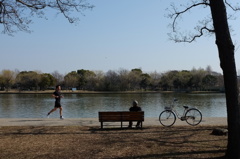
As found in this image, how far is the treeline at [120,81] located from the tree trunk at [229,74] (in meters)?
Answer: 89.4

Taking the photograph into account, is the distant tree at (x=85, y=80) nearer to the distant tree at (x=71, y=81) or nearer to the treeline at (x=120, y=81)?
the treeline at (x=120, y=81)

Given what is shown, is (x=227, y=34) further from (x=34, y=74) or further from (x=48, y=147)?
(x=34, y=74)

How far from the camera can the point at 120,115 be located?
10.1 meters

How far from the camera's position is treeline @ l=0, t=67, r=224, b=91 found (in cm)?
9619

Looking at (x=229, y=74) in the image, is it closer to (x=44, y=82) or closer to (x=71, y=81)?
(x=44, y=82)

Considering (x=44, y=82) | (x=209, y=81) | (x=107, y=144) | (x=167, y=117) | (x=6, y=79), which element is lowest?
(x=107, y=144)

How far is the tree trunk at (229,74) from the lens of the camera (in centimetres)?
569

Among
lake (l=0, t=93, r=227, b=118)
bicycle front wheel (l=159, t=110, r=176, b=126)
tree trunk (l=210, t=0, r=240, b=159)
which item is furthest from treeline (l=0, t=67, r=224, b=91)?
tree trunk (l=210, t=0, r=240, b=159)

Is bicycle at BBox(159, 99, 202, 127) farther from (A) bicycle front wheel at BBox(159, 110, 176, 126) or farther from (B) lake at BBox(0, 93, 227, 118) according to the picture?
(B) lake at BBox(0, 93, 227, 118)

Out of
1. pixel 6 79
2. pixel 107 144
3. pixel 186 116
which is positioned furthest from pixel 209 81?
pixel 107 144

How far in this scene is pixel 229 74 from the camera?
18.9 feet

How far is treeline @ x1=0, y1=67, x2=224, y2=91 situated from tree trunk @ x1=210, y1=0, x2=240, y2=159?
89366mm

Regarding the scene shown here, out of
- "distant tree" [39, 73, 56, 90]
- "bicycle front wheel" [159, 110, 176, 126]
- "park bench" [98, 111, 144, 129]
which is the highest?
"distant tree" [39, 73, 56, 90]

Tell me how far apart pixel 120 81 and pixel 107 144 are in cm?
9146
